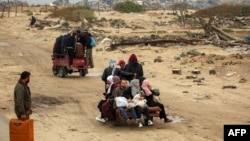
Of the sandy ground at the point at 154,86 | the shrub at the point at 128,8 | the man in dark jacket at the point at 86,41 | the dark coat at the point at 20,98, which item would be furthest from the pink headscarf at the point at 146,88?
the shrub at the point at 128,8

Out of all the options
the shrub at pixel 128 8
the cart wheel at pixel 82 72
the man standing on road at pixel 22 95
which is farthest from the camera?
the shrub at pixel 128 8

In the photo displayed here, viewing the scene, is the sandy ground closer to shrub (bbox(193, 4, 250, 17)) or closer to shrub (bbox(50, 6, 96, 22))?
shrub (bbox(50, 6, 96, 22))

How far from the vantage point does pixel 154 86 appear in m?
19.2

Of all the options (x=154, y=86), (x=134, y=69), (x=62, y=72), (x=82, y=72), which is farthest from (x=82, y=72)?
(x=134, y=69)

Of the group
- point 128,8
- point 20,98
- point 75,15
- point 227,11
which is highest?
point 128,8

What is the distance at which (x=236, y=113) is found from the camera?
45.9 ft

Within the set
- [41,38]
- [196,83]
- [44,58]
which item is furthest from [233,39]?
[41,38]

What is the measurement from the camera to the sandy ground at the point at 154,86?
1204 centimetres

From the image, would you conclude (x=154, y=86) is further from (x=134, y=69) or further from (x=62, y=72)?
(x=134, y=69)

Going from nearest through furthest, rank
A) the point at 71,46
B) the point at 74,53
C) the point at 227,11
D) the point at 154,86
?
the point at 154,86 → the point at 71,46 → the point at 74,53 → the point at 227,11

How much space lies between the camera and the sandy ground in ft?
39.5

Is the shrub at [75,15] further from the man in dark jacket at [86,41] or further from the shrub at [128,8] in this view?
the man in dark jacket at [86,41]

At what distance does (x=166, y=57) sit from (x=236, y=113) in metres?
13.5

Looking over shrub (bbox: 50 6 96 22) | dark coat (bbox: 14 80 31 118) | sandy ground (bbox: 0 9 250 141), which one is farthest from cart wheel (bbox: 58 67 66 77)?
shrub (bbox: 50 6 96 22)
